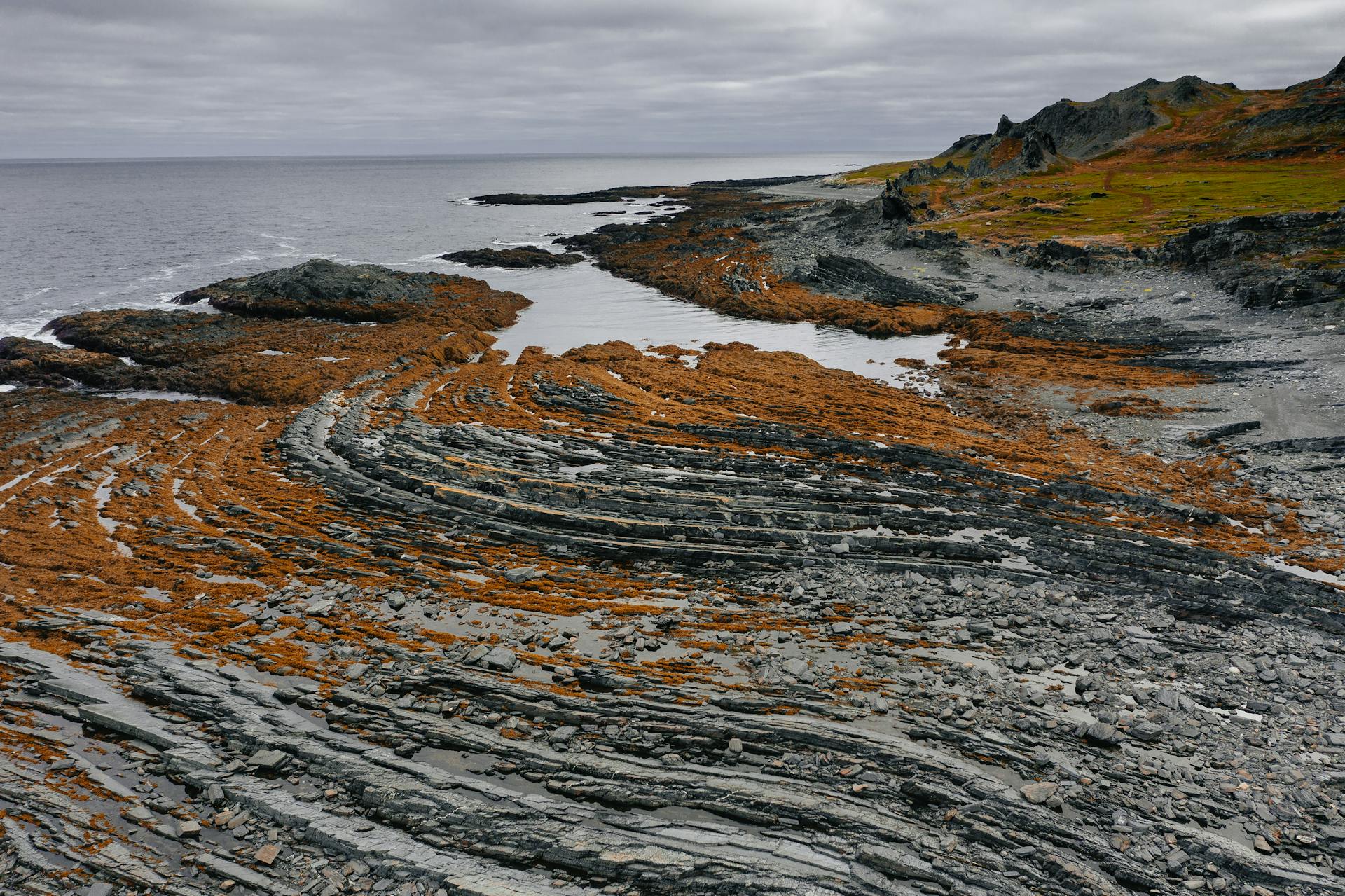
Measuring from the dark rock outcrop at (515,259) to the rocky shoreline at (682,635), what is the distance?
39.7 m

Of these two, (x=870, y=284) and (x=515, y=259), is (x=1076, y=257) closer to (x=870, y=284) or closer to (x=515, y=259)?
(x=870, y=284)

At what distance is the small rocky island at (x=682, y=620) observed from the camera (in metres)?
9.39

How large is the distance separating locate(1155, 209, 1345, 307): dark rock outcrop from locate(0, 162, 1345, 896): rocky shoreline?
4.84m

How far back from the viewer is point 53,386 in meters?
32.1

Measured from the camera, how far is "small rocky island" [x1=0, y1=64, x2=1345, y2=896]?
939cm

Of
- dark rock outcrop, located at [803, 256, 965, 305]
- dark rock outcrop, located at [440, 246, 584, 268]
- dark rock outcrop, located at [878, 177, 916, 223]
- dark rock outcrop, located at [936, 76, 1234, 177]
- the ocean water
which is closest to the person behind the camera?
the ocean water

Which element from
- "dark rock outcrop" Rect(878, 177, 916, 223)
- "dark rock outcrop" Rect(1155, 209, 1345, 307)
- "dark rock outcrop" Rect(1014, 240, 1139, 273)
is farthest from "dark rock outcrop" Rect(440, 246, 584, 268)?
"dark rock outcrop" Rect(1155, 209, 1345, 307)

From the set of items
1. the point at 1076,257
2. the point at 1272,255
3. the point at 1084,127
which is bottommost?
the point at 1272,255

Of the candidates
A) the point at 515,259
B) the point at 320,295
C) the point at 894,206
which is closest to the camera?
the point at 320,295

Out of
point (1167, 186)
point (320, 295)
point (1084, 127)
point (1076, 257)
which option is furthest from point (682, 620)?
point (1084, 127)

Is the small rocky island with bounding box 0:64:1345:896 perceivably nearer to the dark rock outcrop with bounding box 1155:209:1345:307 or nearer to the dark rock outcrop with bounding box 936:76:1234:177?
the dark rock outcrop with bounding box 1155:209:1345:307

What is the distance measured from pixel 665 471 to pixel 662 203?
4554 inches

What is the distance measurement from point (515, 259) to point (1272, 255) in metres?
60.3

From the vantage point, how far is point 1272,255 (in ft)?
128
